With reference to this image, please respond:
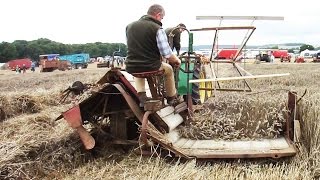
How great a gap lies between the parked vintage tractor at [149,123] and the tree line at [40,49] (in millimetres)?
72429

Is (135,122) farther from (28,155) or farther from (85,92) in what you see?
(28,155)

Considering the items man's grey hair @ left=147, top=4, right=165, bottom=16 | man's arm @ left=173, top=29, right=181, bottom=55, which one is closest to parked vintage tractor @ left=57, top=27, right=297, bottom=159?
man's grey hair @ left=147, top=4, right=165, bottom=16

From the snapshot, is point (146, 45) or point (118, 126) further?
point (118, 126)

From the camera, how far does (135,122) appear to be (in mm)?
6664

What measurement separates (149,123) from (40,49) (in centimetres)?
8785

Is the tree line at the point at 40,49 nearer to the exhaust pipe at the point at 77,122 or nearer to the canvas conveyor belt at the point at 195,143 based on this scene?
the canvas conveyor belt at the point at 195,143

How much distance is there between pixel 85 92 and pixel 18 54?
84.0 metres

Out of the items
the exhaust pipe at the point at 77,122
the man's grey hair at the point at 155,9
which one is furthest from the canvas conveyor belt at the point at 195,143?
the man's grey hair at the point at 155,9

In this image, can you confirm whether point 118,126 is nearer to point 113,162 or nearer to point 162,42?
point 113,162

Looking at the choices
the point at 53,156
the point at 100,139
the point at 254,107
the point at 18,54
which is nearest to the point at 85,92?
the point at 100,139

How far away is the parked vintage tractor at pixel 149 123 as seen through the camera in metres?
5.56

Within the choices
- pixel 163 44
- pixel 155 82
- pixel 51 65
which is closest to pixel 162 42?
pixel 163 44

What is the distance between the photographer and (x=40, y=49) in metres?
90.4

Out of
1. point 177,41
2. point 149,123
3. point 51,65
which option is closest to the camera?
point 149,123
